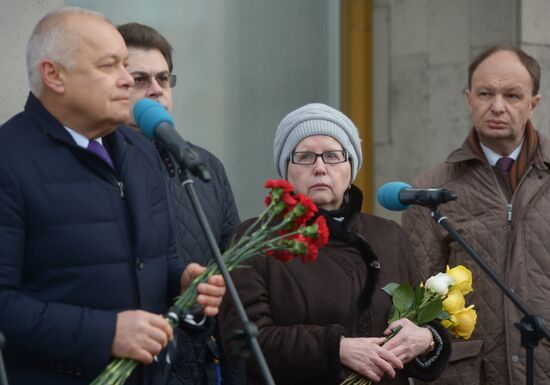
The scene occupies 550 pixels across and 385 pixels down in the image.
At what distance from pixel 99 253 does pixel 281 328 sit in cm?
83

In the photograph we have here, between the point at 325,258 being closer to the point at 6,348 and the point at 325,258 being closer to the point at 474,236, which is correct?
the point at 474,236

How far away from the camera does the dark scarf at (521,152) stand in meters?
5.26

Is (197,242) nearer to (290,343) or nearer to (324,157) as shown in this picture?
(324,157)

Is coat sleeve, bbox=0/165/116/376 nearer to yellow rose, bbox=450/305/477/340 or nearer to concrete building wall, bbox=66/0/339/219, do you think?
yellow rose, bbox=450/305/477/340

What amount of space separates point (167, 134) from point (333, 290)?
1.24 meters

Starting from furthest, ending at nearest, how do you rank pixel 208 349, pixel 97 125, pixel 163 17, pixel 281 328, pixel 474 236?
pixel 163 17 → pixel 474 236 → pixel 208 349 → pixel 281 328 → pixel 97 125

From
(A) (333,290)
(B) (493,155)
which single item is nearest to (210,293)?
(A) (333,290)

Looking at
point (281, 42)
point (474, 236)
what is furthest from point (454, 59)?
point (474, 236)

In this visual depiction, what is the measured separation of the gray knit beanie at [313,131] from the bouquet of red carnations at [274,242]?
0.80m

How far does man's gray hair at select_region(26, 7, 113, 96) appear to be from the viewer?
12.4 ft

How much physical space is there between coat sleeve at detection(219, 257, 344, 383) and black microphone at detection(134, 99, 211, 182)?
0.95 meters

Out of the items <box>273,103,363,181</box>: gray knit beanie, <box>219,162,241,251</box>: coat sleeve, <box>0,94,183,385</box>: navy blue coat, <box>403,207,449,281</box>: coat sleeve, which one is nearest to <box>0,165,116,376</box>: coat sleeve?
<box>0,94,183,385</box>: navy blue coat

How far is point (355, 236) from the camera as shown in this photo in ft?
14.5

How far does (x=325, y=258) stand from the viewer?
4.42 meters
